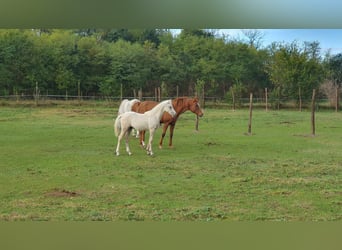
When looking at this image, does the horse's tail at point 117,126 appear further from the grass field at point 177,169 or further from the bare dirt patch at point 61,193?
the bare dirt patch at point 61,193

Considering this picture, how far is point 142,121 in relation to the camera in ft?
16.3

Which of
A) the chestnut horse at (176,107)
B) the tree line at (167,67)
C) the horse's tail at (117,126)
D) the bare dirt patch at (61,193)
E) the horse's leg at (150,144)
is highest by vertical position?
the tree line at (167,67)

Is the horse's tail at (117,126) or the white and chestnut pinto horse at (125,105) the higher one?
the white and chestnut pinto horse at (125,105)

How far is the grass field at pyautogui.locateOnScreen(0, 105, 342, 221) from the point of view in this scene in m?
3.87

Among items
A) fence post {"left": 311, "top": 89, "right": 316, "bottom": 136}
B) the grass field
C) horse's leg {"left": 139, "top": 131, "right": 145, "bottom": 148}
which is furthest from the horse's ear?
fence post {"left": 311, "top": 89, "right": 316, "bottom": 136}

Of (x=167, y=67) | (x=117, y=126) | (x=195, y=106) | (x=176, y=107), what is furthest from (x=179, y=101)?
(x=117, y=126)

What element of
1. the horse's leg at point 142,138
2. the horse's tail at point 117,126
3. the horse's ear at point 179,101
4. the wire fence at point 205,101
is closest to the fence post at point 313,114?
the wire fence at point 205,101

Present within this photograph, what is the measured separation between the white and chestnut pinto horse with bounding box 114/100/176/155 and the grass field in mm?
92

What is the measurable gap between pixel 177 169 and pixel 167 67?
1044 mm

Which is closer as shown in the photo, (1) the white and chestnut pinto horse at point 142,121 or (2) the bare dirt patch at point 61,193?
(2) the bare dirt patch at point 61,193

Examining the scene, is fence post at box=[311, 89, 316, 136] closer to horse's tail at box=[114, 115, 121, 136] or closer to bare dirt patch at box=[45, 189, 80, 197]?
horse's tail at box=[114, 115, 121, 136]

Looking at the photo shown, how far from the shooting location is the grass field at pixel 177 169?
12.7ft

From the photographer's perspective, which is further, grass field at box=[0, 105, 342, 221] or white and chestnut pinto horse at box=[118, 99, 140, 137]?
white and chestnut pinto horse at box=[118, 99, 140, 137]

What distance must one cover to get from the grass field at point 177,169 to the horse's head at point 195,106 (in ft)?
0.22
